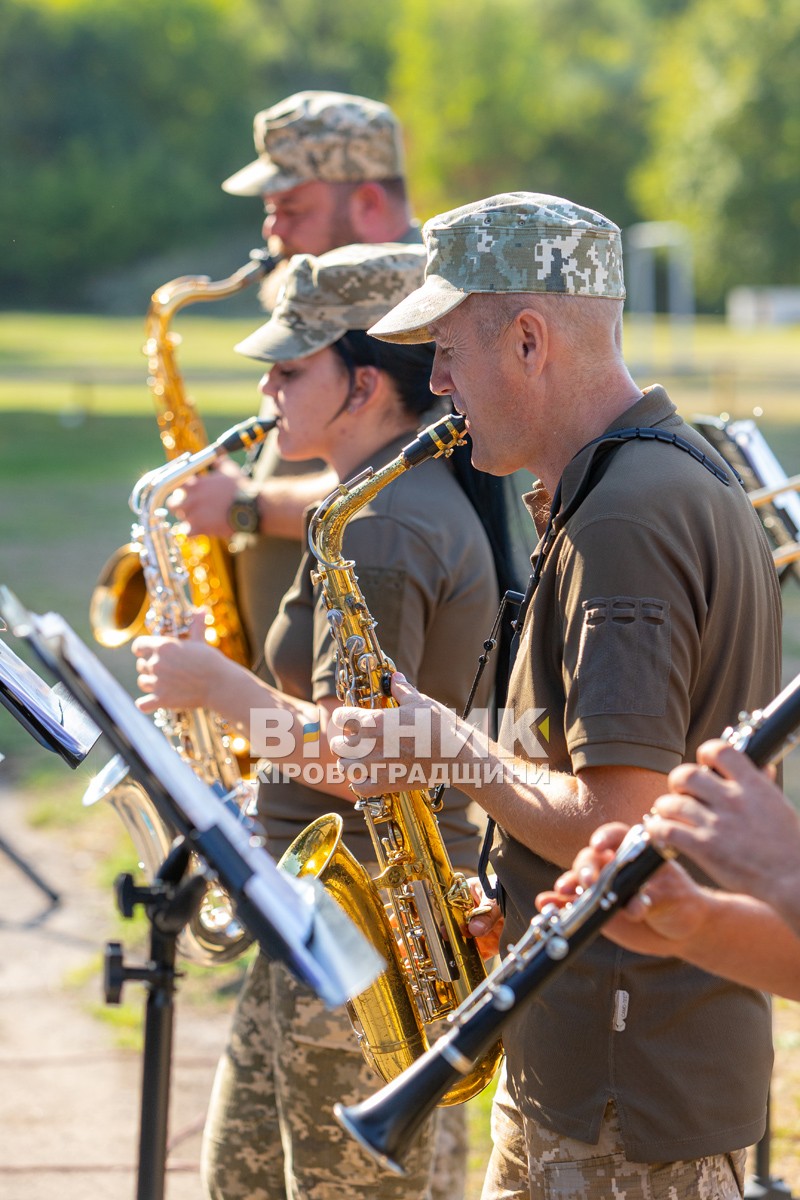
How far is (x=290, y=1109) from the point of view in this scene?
9.09 feet

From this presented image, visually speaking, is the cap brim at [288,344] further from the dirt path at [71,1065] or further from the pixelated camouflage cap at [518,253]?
the dirt path at [71,1065]

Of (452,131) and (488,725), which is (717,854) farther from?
(452,131)

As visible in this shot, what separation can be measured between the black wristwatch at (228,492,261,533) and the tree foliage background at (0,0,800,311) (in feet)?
130

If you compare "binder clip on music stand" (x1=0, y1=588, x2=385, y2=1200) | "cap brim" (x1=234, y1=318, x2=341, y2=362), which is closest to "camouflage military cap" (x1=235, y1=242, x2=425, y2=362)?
"cap brim" (x1=234, y1=318, x2=341, y2=362)

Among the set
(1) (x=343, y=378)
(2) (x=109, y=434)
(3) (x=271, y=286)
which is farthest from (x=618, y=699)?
(2) (x=109, y=434)

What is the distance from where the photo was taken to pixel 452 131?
213ft

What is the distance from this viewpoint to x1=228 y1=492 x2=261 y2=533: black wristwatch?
3.56 m

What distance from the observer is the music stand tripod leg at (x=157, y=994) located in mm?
2217

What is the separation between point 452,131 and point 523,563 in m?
65.7

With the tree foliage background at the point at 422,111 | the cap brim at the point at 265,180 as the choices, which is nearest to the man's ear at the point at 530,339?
the cap brim at the point at 265,180

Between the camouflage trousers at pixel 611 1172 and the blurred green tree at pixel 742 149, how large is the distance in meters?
49.6

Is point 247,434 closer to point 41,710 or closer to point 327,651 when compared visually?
point 327,651

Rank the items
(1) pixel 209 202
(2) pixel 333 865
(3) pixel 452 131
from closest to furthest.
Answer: (2) pixel 333 865
(1) pixel 209 202
(3) pixel 452 131

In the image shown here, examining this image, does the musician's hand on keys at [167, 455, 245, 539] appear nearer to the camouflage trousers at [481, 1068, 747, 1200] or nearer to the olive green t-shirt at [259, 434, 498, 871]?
the olive green t-shirt at [259, 434, 498, 871]
